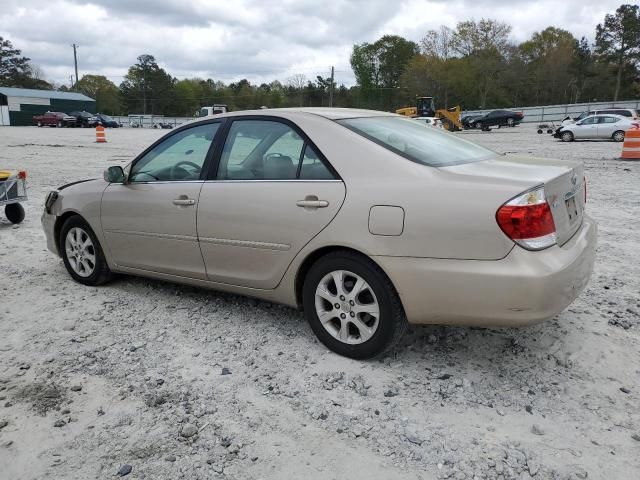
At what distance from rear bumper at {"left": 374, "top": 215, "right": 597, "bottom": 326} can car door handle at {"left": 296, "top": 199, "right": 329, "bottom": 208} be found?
1.67 ft

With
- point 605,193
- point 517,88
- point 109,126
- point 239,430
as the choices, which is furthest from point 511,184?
point 517,88

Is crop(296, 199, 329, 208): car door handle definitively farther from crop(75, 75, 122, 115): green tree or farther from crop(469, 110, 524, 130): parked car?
crop(75, 75, 122, 115): green tree

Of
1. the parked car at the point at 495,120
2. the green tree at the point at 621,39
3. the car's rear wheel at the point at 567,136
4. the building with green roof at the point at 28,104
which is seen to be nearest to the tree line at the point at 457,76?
the green tree at the point at 621,39

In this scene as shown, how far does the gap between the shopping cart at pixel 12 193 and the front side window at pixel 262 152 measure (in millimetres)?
5118

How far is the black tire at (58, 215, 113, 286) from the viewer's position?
4875 mm

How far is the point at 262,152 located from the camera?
3.85m

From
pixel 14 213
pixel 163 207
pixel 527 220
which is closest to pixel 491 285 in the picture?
pixel 527 220

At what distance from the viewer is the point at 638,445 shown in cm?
261

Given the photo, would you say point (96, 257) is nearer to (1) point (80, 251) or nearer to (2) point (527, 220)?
(1) point (80, 251)

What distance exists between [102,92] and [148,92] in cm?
855

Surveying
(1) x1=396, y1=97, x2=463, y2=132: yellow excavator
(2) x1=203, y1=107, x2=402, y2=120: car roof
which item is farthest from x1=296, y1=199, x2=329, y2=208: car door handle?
(1) x1=396, y1=97, x2=463, y2=132: yellow excavator

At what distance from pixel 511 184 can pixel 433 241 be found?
20.6 inches

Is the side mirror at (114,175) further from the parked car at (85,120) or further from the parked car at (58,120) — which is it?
the parked car at (58,120)

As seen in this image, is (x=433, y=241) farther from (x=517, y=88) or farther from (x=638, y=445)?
(x=517, y=88)
